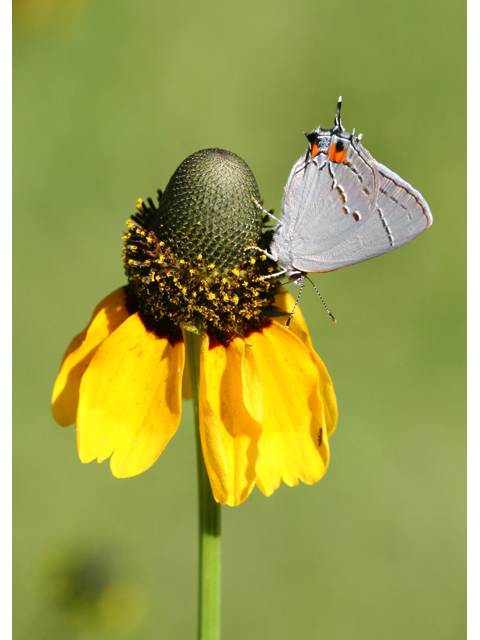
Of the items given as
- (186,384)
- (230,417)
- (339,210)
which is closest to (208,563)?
(230,417)

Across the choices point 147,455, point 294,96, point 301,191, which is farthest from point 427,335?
point 147,455

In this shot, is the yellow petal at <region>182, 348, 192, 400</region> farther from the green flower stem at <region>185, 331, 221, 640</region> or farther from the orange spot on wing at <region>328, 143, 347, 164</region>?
the orange spot on wing at <region>328, 143, 347, 164</region>

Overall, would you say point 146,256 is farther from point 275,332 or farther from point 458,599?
point 458,599

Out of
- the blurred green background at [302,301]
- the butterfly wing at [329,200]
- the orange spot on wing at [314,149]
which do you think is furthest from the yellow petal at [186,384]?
the blurred green background at [302,301]

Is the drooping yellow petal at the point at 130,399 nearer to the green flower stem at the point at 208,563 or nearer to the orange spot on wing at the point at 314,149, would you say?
the green flower stem at the point at 208,563

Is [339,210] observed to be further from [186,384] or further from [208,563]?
[208,563]
